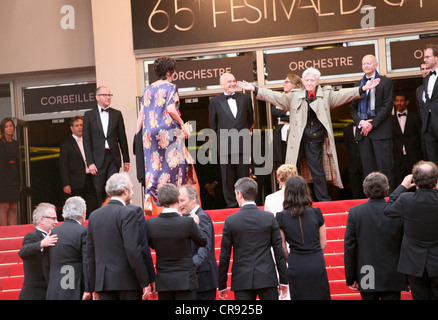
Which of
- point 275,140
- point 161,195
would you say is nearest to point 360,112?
point 275,140

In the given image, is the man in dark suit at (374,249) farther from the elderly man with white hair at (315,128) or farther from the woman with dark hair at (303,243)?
the elderly man with white hair at (315,128)

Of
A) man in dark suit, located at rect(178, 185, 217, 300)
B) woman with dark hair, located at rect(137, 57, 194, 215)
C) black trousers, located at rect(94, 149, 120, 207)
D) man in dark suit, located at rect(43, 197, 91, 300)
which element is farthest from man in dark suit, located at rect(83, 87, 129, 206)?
man in dark suit, located at rect(178, 185, 217, 300)

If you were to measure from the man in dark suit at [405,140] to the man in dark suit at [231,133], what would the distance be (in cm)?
263

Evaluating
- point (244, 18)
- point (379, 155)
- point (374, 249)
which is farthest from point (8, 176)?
point (374, 249)

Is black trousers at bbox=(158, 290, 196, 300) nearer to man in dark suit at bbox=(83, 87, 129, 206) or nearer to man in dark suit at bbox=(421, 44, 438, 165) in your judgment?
man in dark suit at bbox=(83, 87, 129, 206)

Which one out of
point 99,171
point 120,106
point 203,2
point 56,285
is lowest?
point 56,285

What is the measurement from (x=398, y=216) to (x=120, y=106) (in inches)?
286

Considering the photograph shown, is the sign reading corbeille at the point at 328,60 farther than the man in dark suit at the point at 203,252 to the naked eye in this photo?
Yes

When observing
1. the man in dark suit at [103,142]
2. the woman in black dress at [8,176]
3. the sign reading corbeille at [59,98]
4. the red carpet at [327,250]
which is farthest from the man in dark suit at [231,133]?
the sign reading corbeille at [59,98]

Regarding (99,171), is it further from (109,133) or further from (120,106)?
(120,106)

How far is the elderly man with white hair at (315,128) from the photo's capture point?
356 inches

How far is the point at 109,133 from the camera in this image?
9.86 m

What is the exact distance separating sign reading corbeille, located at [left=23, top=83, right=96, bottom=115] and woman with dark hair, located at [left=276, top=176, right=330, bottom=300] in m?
7.93

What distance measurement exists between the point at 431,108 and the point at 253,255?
3828mm
